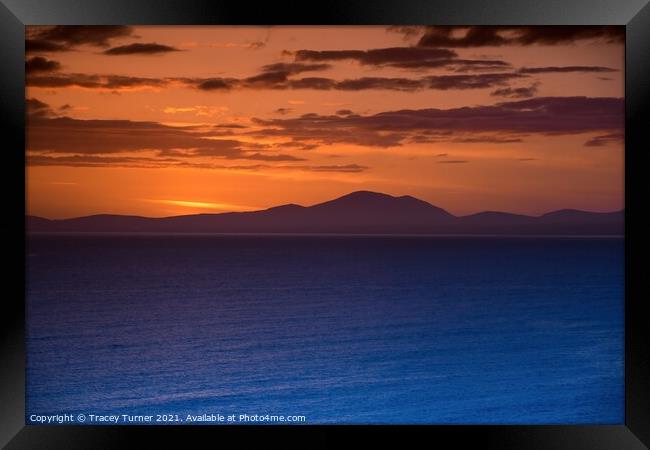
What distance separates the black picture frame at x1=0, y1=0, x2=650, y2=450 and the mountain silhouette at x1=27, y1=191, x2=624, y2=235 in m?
1.85

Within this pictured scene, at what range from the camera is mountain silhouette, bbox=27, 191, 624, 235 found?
4.89m

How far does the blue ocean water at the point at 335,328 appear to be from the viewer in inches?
490

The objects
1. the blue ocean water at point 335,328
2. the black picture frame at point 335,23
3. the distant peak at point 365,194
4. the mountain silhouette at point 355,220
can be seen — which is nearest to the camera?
the black picture frame at point 335,23

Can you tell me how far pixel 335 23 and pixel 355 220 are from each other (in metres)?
3.93

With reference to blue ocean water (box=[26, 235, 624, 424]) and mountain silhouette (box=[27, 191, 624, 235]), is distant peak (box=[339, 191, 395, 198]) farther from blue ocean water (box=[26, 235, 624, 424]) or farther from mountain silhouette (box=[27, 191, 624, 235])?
blue ocean water (box=[26, 235, 624, 424])

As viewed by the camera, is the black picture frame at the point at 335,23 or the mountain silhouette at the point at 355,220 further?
the mountain silhouette at the point at 355,220

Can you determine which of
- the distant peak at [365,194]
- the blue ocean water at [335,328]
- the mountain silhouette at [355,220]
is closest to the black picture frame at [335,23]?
the mountain silhouette at [355,220]

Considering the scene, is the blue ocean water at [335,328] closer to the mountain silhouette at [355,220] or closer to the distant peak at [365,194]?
the mountain silhouette at [355,220]

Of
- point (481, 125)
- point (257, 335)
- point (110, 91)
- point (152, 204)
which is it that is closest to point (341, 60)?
point (110, 91)

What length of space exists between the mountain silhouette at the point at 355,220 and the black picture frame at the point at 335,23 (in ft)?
6.07

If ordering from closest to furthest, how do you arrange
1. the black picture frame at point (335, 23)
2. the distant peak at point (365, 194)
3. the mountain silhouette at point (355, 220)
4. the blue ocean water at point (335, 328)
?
the black picture frame at point (335, 23) → the mountain silhouette at point (355, 220) → the distant peak at point (365, 194) → the blue ocean water at point (335, 328)

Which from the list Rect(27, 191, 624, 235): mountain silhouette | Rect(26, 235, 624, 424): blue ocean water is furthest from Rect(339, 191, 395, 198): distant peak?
Rect(26, 235, 624, 424): blue ocean water

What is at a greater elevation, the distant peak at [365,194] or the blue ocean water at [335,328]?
the distant peak at [365,194]

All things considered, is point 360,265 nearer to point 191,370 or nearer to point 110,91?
point 191,370
